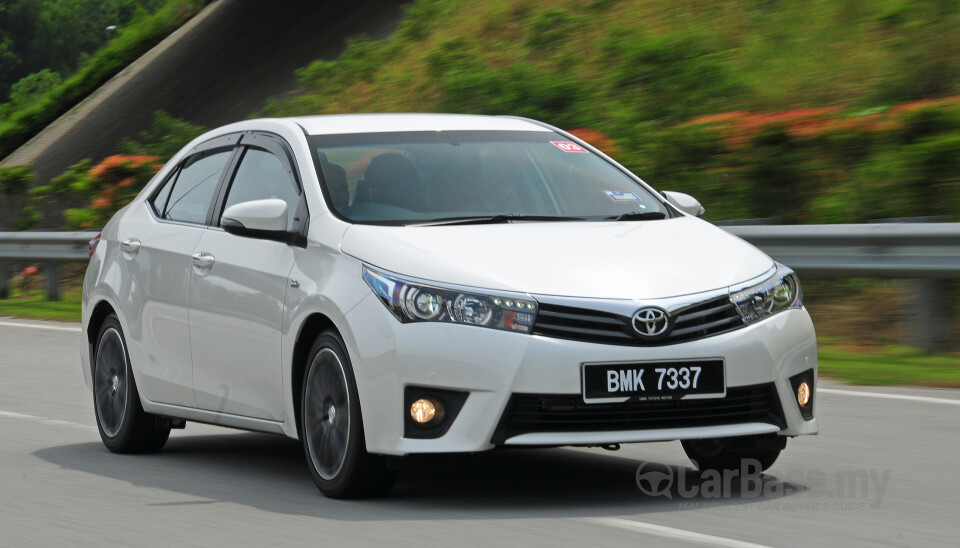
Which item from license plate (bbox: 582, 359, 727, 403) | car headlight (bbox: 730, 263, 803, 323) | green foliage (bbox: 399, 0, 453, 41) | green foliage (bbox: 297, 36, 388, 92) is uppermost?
car headlight (bbox: 730, 263, 803, 323)

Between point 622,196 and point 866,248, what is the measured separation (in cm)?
453

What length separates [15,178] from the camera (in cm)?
2547

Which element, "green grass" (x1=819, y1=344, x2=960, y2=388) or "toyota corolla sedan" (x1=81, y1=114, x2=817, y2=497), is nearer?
"toyota corolla sedan" (x1=81, y1=114, x2=817, y2=497)

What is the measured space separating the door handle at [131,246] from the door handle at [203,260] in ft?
2.66

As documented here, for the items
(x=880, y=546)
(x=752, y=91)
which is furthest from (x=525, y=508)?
(x=752, y=91)

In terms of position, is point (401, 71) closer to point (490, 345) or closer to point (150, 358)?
point (150, 358)

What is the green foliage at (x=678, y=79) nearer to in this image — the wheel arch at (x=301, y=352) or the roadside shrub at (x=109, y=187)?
the roadside shrub at (x=109, y=187)

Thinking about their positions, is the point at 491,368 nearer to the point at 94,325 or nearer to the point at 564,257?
the point at 564,257

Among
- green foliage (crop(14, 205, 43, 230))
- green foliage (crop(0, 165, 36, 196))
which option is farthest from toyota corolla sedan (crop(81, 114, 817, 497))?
green foliage (crop(0, 165, 36, 196))

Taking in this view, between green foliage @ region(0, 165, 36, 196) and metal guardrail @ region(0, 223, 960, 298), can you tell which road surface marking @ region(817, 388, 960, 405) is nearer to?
metal guardrail @ region(0, 223, 960, 298)

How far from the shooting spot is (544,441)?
5684mm

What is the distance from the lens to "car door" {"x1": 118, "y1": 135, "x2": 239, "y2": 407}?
7395mm

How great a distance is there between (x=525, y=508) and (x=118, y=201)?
61.0 feet

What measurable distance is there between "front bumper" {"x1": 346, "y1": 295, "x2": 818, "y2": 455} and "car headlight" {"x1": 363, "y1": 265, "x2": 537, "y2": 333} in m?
0.04
